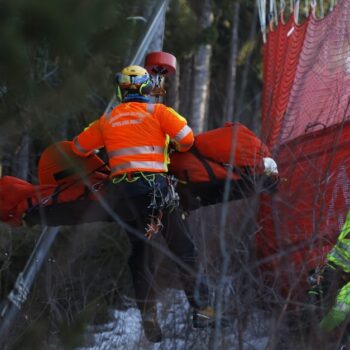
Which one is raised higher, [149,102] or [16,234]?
[149,102]

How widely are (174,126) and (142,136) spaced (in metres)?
0.21

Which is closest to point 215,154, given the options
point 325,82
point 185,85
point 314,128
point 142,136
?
point 142,136

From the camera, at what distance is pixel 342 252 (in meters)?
4.11

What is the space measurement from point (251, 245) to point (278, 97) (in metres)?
1.86

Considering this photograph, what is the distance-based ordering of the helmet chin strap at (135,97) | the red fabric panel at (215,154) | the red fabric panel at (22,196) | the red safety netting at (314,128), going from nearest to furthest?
the red safety netting at (314,128)
the red fabric panel at (215,154)
the helmet chin strap at (135,97)
the red fabric panel at (22,196)

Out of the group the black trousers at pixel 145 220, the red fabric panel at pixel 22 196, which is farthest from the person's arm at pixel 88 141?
the black trousers at pixel 145 220

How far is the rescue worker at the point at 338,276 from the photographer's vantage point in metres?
3.83

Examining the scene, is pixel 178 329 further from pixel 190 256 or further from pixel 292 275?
pixel 292 275

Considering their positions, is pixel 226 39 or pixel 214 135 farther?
pixel 226 39

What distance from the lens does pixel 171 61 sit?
5.32 metres

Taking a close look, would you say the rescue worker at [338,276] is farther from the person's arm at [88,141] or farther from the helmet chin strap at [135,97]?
the person's arm at [88,141]

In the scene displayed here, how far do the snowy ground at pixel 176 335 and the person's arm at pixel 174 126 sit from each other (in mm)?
966

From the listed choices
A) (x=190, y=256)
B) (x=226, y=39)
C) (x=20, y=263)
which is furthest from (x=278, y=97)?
(x=226, y=39)

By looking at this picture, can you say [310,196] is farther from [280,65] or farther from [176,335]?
[280,65]
